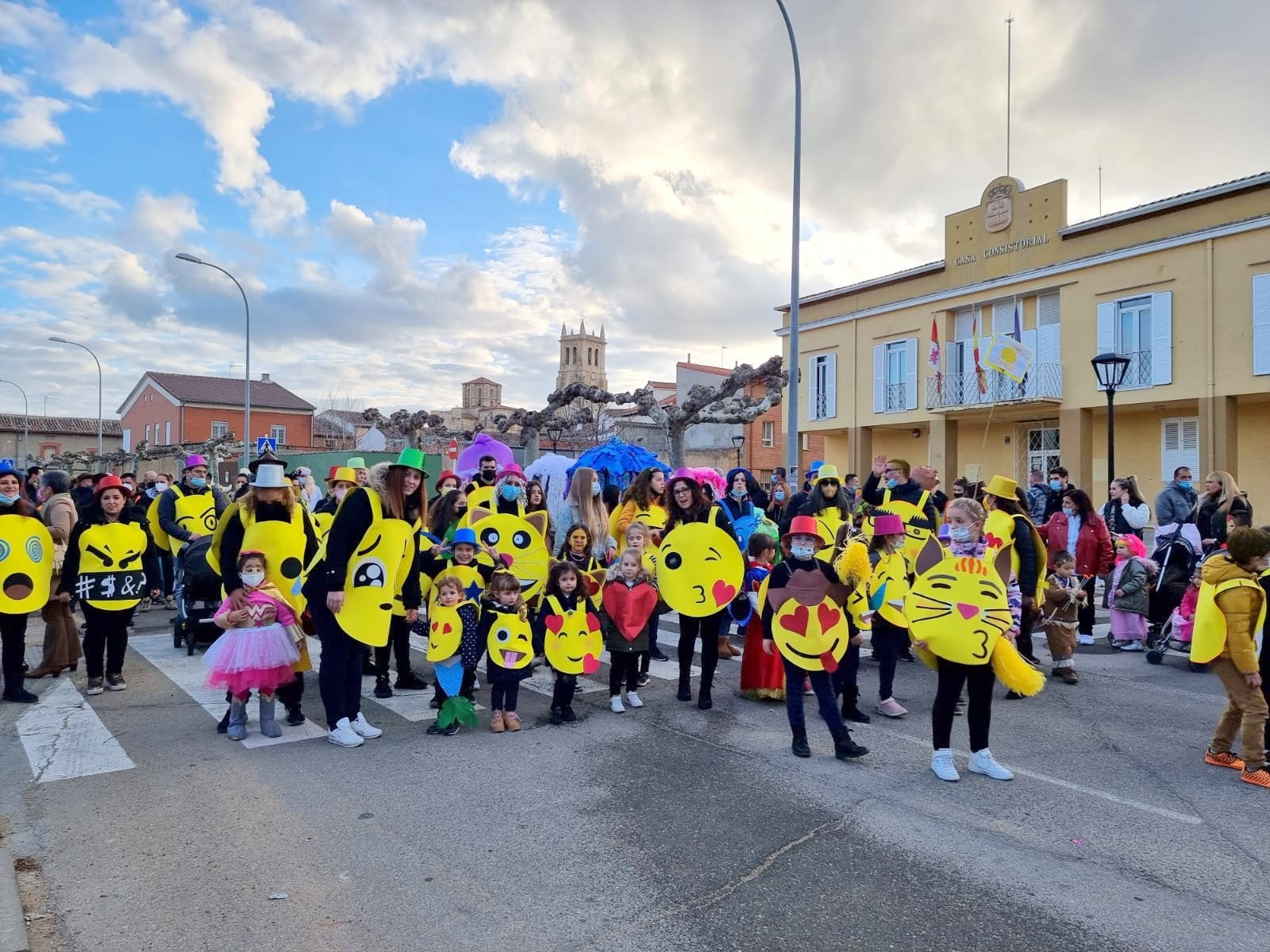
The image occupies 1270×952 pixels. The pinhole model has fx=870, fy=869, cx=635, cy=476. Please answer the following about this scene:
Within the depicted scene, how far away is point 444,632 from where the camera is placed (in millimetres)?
6215

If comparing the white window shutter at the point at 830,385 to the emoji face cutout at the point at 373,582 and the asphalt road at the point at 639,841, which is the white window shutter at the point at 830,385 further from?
the emoji face cutout at the point at 373,582

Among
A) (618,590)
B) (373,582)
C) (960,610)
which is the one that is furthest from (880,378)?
(373,582)

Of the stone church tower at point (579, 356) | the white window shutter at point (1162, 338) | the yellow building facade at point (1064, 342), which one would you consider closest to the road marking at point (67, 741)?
the yellow building facade at point (1064, 342)

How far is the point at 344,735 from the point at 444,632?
94 cm

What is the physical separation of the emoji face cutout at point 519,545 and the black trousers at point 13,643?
3584mm

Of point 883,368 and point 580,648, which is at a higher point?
point 883,368

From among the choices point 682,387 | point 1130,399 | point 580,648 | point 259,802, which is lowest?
point 259,802

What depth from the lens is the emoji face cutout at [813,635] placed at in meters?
5.49

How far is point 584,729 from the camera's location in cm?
617

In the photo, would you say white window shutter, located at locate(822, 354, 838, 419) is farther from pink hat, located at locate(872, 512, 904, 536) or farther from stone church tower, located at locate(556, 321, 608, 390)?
stone church tower, located at locate(556, 321, 608, 390)

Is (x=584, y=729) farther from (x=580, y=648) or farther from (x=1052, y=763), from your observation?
(x=1052, y=763)

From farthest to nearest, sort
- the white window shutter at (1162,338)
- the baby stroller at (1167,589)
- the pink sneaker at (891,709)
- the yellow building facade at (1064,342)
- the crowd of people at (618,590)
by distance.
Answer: the white window shutter at (1162,338), the yellow building facade at (1064,342), the baby stroller at (1167,589), the pink sneaker at (891,709), the crowd of people at (618,590)

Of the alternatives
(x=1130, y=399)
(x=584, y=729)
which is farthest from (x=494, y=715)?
(x=1130, y=399)

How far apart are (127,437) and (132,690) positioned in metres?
72.5
